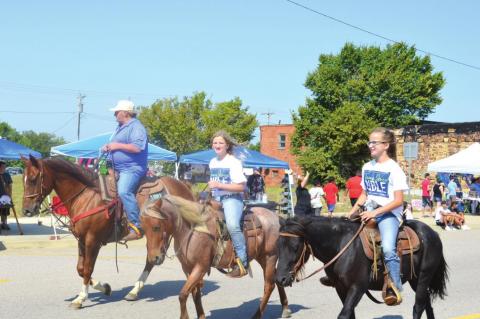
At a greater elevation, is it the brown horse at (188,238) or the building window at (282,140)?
the building window at (282,140)

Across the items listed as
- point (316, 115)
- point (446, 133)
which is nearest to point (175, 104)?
point (316, 115)

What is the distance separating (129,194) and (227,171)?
201 centimetres

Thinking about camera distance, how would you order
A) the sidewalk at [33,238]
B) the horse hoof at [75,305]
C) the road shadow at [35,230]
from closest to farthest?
1. the horse hoof at [75,305]
2. the sidewalk at [33,238]
3. the road shadow at [35,230]

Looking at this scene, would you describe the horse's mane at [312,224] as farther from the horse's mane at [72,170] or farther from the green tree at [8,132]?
the green tree at [8,132]

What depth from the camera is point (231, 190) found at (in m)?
7.10

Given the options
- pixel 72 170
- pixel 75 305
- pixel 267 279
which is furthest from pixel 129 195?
pixel 267 279

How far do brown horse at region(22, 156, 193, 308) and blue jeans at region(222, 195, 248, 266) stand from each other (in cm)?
181

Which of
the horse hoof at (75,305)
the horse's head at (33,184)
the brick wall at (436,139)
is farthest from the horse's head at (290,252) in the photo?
the brick wall at (436,139)

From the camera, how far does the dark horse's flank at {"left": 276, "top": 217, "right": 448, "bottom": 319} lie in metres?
5.81

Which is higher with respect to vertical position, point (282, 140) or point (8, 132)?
point (8, 132)

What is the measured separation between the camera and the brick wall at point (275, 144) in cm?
6925

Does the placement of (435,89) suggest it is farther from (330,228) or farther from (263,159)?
(330,228)

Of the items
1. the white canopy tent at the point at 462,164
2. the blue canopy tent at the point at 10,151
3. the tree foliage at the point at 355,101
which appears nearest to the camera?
the blue canopy tent at the point at 10,151

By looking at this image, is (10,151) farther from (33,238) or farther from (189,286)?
(189,286)
